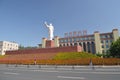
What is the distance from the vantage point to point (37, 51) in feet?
145

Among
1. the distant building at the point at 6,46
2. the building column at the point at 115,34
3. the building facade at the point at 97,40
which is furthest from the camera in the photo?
the distant building at the point at 6,46

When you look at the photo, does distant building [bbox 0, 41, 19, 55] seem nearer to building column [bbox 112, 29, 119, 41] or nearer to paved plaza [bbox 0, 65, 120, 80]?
building column [bbox 112, 29, 119, 41]

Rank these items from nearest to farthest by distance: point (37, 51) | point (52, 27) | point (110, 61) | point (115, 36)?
point (110, 61)
point (37, 51)
point (52, 27)
point (115, 36)

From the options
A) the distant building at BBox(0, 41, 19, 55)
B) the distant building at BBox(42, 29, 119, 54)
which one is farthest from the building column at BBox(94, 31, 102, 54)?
the distant building at BBox(0, 41, 19, 55)

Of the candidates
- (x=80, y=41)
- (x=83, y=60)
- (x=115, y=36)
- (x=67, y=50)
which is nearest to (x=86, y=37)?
(x=80, y=41)

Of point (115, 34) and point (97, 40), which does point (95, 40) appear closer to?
point (97, 40)

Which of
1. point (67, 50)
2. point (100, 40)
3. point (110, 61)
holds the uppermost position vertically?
point (100, 40)

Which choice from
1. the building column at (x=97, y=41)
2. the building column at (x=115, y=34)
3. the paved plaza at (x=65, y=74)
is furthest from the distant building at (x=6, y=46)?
the paved plaza at (x=65, y=74)

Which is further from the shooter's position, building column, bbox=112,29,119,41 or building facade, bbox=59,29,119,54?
building facade, bbox=59,29,119,54

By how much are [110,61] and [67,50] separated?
663 inches

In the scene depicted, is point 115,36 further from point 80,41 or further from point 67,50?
point 67,50

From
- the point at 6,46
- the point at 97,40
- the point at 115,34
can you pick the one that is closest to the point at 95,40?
the point at 97,40

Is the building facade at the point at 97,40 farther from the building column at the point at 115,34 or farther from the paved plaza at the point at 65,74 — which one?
the paved plaza at the point at 65,74

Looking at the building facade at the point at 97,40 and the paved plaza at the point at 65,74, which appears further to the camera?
the building facade at the point at 97,40
